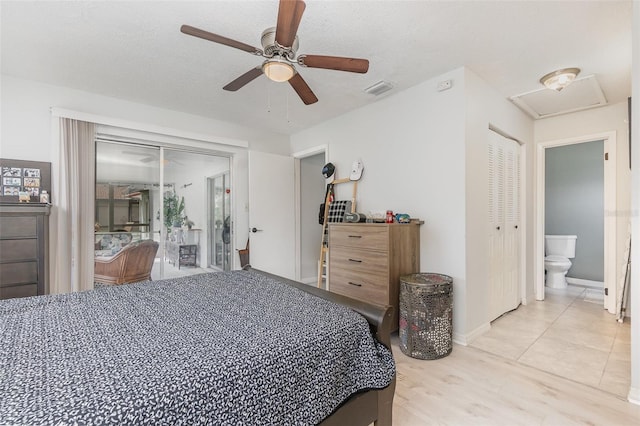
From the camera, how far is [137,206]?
3615mm

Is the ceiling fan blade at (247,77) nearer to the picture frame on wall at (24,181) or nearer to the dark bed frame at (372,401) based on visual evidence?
the dark bed frame at (372,401)

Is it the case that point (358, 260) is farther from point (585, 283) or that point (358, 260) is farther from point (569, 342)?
point (585, 283)

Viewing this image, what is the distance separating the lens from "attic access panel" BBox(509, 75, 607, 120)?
290cm

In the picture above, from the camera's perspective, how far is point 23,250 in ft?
7.82

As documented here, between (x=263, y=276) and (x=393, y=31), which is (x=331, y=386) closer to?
(x=263, y=276)

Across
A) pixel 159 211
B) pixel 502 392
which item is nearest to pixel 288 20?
pixel 502 392

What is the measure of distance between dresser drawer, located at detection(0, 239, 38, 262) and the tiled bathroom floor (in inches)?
149

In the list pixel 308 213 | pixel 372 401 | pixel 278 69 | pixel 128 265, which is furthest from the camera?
pixel 308 213

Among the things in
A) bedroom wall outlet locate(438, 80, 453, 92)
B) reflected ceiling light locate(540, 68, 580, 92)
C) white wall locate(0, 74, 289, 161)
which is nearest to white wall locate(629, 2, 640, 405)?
reflected ceiling light locate(540, 68, 580, 92)

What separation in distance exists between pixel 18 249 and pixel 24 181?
77cm

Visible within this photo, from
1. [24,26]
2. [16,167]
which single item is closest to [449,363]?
[24,26]

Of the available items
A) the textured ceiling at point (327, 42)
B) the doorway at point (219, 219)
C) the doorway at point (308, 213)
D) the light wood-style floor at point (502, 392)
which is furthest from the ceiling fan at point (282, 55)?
the doorway at point (308, 213)

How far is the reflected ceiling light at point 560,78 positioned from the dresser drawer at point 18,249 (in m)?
4.64

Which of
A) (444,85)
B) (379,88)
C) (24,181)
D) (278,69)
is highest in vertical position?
(379,88)
